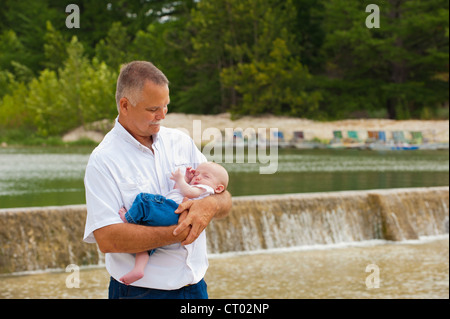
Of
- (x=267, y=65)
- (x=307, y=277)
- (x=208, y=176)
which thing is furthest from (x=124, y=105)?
(x=267, y=65)

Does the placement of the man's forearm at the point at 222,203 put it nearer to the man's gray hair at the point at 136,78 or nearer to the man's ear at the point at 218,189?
the man's ear at the point at 218,189

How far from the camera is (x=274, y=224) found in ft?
24.9

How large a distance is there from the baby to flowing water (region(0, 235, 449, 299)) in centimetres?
353

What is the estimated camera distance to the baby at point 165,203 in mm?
1827

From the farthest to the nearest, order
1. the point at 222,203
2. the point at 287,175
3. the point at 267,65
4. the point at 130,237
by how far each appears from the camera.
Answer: the point at 267,65 → the point at 287,175 → the point at 222,203 → the point at 130,237

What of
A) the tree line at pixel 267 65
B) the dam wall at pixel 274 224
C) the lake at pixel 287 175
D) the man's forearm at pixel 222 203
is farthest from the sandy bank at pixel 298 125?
the man's forearm at pixel 222 203

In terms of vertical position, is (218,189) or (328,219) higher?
(218,189)

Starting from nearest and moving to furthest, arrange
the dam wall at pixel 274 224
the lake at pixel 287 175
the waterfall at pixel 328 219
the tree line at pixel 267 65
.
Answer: the dam wall at pixel 274 224 → the waterfall at pixel 328 219 → the lake at pixel 287 175 → the tree line at pixel 267 65

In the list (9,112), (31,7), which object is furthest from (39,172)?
(31,7)

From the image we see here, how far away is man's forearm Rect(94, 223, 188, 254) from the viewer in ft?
5.95

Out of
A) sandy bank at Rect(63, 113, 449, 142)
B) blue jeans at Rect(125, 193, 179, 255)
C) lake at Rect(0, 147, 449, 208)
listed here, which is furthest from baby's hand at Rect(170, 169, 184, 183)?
sandy bank at Rect(63, 113, 449, 142)

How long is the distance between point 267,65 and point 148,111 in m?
27.8

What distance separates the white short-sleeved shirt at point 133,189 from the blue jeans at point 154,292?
0.02 m

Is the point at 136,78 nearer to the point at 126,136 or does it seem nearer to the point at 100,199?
the point at 126,136
